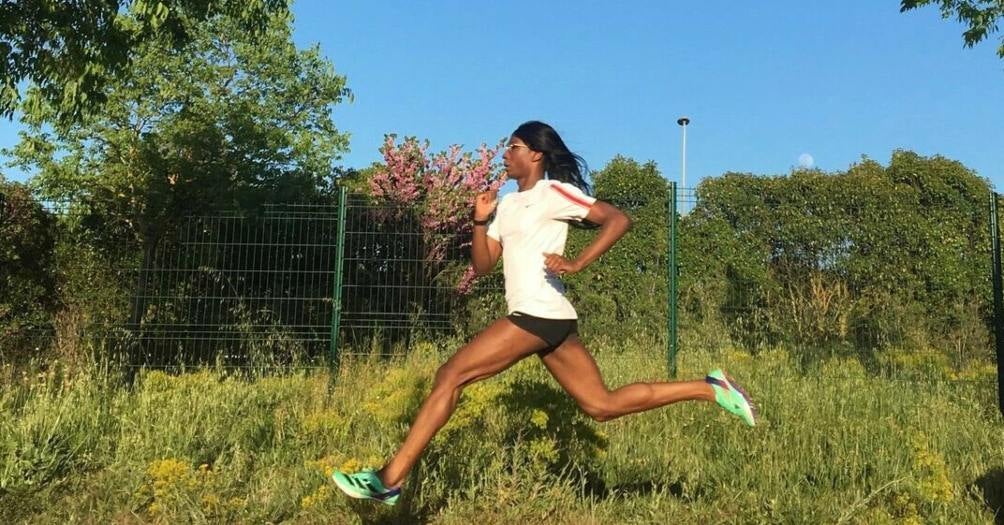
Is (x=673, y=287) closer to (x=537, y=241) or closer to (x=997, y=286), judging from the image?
(x=997, y=286)

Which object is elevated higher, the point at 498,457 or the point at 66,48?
the point at 66,48

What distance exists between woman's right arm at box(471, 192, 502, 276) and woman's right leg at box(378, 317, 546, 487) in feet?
1.45

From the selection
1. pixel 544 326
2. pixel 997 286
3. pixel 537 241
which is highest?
pixel 997 286

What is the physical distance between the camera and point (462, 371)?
3.17 m

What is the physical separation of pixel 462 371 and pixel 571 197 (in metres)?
0.96

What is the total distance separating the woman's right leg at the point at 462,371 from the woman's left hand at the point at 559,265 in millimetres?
329

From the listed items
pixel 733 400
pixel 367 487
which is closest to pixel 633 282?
pixel 733 400

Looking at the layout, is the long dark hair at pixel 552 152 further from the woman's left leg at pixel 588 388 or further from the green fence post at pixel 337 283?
the green fence post at pixel 337 283

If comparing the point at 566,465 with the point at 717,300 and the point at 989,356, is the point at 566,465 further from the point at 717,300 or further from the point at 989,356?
the point at 989,356

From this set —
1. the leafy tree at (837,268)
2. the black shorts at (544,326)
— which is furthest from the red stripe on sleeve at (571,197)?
the leafy tree at (837,268)

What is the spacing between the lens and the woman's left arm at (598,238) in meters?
3.09

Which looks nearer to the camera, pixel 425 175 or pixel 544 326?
pixel 544 326

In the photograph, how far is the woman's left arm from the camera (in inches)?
122

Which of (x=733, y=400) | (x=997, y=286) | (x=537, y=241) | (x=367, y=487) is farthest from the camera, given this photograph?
(x=997, y=286)
